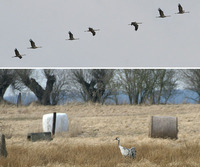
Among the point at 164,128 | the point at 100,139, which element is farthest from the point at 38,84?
the point at 164,128

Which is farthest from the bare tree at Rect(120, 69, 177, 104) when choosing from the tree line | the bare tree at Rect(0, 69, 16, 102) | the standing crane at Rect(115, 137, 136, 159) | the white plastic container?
the standing crane at Rect(115, 137, 136, 159)

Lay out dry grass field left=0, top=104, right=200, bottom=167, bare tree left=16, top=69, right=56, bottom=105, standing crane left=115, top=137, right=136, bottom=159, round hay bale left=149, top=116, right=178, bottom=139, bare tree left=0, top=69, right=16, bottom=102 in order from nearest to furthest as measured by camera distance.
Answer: standing crane left=115, top=137, right=136, bottom=159 → dry grass field left=0, top=104, right=200, bottom=167 → round hay bale left=149, top=116, right=178, bottom=139 → bare tree left=0, top=69, right=16, bottom=102 → bare tree left=16, top=69, right=56, bottom=105

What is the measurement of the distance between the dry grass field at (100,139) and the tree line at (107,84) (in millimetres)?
1231

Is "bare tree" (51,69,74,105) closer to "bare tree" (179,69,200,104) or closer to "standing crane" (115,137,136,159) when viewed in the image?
"bare tree" (179,69,200,104)

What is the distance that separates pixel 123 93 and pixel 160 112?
10.9ft

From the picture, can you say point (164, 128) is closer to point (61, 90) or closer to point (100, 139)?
point (100, 139)

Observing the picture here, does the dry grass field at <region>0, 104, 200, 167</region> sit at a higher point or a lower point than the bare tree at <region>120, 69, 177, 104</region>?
lower

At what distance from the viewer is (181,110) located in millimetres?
27625

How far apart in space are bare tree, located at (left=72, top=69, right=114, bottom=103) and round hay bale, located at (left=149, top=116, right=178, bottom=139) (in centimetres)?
1175

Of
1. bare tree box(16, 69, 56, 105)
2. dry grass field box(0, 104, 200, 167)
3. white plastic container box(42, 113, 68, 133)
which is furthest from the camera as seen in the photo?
bare tree box(16, 69, 56, 105)

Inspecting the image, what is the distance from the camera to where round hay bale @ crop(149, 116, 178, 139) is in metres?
17.6

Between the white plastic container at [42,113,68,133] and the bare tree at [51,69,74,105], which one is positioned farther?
the bare tree at [51,69,74,105]

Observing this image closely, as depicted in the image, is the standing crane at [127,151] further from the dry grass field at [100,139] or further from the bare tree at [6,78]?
the bare tree at [6,78]

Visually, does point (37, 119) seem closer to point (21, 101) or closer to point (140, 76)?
point (21, 101)
